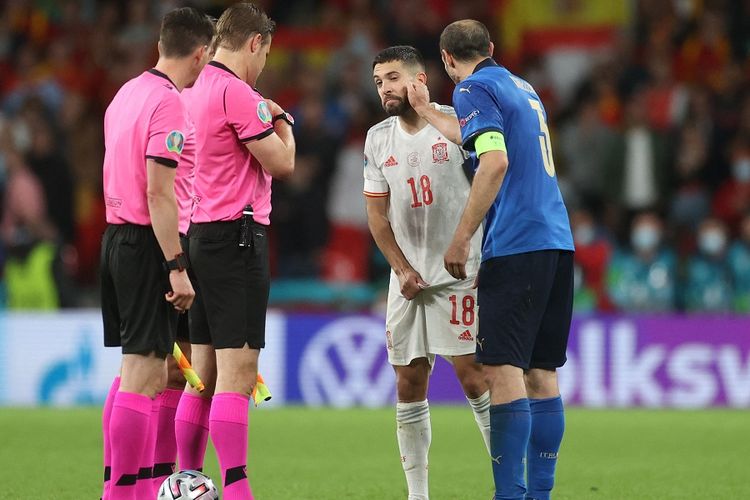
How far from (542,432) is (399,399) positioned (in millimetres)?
938

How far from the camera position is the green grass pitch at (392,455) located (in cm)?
767

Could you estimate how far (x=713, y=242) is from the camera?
13.6 m

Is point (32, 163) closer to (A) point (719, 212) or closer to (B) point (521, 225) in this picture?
(A) point (719, 212)

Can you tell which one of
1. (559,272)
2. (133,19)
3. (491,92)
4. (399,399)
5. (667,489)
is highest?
(133,19)

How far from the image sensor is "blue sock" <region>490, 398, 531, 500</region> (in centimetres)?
596

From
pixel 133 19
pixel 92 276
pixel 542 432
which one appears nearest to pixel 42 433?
pixel 92 276

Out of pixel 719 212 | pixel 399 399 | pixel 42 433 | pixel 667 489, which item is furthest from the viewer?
pixel 719 212

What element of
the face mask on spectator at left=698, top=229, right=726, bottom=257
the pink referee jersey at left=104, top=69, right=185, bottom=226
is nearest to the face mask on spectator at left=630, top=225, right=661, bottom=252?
the face mask on spectator at left=698, top=229, right=726, bottom=257

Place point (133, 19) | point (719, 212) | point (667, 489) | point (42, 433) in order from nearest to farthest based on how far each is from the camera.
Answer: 1. point (667, 489)
2. point (42, 433)
3. point (719, 212)
4. point (133, 19)

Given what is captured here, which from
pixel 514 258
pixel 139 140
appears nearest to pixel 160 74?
pixel 139 140

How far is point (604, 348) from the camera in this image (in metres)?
12.8

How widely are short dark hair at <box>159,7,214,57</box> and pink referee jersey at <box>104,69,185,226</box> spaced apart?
0.51 feet

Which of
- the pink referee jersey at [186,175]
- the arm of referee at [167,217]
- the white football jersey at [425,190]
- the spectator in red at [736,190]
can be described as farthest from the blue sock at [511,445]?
the spectator in red at [736,190]

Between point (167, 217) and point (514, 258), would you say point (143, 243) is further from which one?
point (514, 258)
